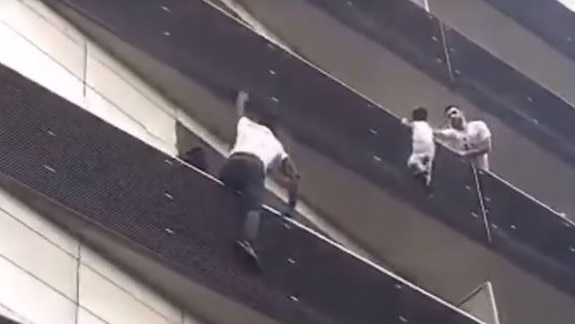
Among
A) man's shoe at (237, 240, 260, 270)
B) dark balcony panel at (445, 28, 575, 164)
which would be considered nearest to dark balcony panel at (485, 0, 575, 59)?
dark balcony panel at (445, 28, 575, 164)

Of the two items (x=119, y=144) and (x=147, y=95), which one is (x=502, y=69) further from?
(x=119, y=144)

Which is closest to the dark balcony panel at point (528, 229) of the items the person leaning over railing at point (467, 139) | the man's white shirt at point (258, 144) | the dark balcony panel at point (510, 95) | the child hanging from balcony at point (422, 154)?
the person leaning over railing at point (467, 139)

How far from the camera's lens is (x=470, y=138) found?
16.8m

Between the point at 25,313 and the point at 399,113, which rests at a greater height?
the point at 399,113

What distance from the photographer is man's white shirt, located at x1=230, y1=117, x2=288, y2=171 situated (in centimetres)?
1254

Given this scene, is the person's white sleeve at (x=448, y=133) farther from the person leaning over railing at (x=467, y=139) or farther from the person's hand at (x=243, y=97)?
the person's hand at (x=243, y=97)

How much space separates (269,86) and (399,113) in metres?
3.68

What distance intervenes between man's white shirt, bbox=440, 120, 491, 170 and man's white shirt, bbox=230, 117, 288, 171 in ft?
13.8

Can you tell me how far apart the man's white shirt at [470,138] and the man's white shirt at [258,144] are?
420 cm

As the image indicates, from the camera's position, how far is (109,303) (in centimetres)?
Answer: 1208

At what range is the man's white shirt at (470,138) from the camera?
657 inches

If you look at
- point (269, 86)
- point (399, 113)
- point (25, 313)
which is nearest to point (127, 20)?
point (269, 86)

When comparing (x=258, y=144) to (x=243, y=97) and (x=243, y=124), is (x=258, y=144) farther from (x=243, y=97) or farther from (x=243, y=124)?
(x=243, y=97)

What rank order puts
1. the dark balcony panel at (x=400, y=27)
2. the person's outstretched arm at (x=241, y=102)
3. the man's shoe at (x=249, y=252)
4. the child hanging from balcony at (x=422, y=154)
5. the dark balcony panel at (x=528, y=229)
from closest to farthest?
the man's shoe at (x=249, y=252) → the person's outstretched arm at (x=241, y=102) → the child hanging from balcony at (x=422, y=154) → the dark balcony panel at (x=528, y=229) → the dark balcony panel at (x=400, y=27)
